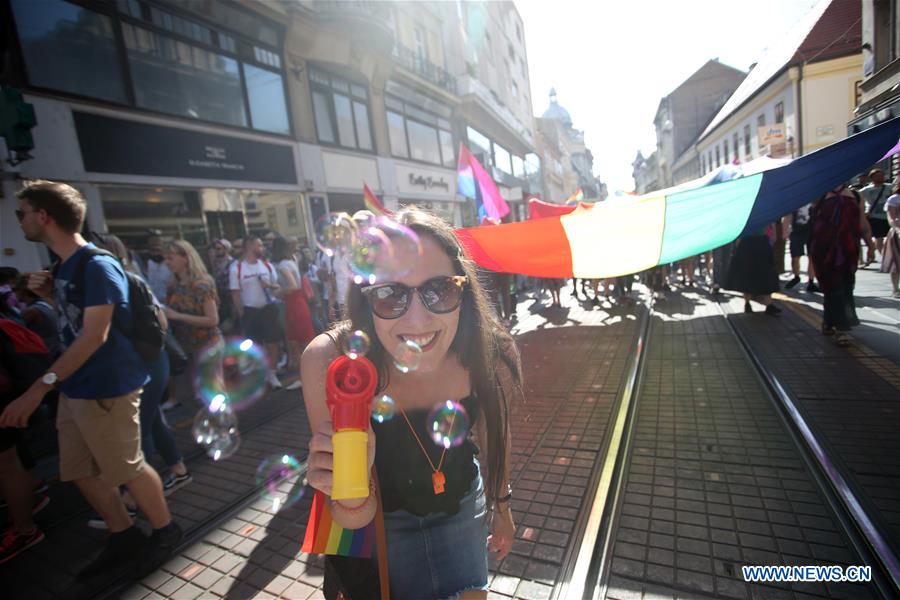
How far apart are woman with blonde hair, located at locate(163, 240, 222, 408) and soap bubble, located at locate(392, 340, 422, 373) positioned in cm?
346

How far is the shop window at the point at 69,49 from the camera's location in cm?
719

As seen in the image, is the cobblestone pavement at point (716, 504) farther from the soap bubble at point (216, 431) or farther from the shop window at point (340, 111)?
the shop window at point (340, 111)

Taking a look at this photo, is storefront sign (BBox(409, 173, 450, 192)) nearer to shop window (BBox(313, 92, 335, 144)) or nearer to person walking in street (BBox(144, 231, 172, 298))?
shop window (BBox(313, 92, 335, 144))

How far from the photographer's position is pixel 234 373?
6.59 meters

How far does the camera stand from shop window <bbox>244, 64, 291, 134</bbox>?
1131 centimetres

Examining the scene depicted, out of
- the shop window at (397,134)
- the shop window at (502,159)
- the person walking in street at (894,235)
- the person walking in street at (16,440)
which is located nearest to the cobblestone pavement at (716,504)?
the person walking in street at (16,440)

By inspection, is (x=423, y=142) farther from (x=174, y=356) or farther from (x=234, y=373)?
(x=174, y=356)

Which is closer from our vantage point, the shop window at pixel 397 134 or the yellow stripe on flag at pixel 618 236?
the yellow stripe on flag at pixel 618 236

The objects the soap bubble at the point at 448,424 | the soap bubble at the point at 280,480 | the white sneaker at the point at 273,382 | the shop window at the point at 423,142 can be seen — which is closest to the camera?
the soap bubble at the point at 448,424

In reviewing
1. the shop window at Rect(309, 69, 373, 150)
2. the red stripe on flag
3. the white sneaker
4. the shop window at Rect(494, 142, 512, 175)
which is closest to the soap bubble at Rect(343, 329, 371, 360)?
the red stripe on flag

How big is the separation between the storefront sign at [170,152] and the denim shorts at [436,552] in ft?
31.7

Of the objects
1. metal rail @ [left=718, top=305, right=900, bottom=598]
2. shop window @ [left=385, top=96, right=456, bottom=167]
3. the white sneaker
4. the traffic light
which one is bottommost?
metal rail @ [left=718, top=305, right=900, bottom=598]

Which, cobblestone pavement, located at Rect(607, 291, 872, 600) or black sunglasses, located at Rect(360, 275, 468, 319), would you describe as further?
cobblestone pavement, located at Rect(607, 291, 872, 600)

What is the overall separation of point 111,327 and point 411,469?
216 cm
